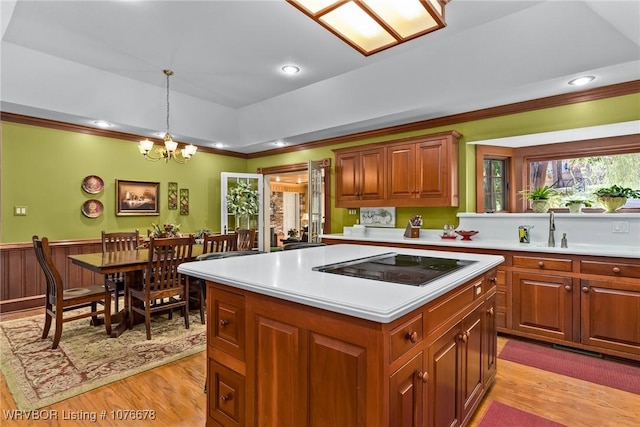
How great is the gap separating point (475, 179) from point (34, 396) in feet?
→ 15.3

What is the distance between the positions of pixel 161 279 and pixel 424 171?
10.7ft

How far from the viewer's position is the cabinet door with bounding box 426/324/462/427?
142 centimetres

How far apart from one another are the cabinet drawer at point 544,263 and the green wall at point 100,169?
107cm

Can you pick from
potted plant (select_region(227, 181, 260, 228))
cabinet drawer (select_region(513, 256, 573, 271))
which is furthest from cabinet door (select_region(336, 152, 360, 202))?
cabinet drawer (select_region(513, 256, 573, 271))

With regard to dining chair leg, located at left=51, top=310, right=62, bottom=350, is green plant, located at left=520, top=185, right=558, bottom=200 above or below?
above

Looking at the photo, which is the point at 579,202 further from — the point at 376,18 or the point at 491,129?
the point at 376,18

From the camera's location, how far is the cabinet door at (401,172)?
4.20 metres

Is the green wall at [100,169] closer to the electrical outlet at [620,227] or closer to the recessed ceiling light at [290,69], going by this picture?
the electrical outlet at [620,227]

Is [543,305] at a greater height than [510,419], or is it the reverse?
[543,305]

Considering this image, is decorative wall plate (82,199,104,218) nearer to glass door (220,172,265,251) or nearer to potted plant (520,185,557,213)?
glass door (220,172,265,251)

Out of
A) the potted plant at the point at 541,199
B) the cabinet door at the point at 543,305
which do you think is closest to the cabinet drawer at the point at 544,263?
the cabinet door at the point at 543,305

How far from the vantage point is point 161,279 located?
3.28 m

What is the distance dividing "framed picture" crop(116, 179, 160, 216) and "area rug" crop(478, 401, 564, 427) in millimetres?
5206

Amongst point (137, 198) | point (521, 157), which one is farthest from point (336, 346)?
point (137, 198)
